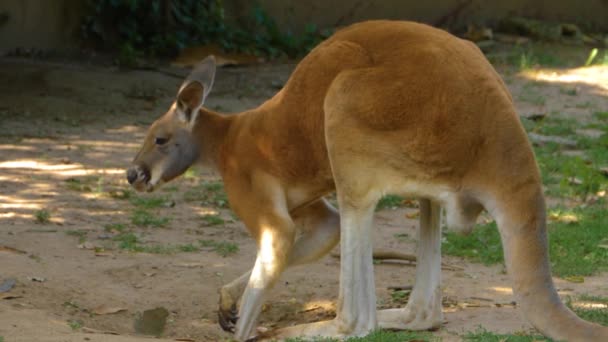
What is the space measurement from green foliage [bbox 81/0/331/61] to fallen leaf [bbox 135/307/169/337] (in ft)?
19.2

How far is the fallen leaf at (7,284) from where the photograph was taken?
5457 mm

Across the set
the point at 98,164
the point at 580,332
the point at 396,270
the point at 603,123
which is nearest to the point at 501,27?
the point at 603,123

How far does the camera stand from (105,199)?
7.60 metres

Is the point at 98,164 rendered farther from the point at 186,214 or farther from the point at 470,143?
the point at 470,143

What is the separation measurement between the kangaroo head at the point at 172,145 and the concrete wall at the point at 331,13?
5809 millimetres

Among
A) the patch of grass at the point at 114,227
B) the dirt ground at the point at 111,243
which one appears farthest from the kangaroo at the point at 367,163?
the patch of grass at the point at 114,227

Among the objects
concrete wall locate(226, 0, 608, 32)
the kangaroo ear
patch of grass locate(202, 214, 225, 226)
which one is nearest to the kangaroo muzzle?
the kangaroo ear

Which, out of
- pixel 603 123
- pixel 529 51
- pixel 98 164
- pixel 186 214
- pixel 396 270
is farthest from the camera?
pixel 529 51

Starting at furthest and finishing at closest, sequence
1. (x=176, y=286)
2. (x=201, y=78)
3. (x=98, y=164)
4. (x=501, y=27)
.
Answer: (x=501, y=27) → (x=98, y=164) → (x=176, y=286) → (x=201, y=78)

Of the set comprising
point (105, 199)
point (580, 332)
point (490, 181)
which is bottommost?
point (105, 199)

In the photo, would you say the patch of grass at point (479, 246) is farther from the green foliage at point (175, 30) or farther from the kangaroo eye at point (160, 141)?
the green foliage at point (175, 30)

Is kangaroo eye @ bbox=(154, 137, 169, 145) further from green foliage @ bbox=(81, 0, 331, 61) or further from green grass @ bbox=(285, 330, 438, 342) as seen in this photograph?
green foliage @ bbox=(81, 0, 331, 61)

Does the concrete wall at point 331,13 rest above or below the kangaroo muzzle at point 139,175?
above

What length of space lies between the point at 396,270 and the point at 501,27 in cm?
800
